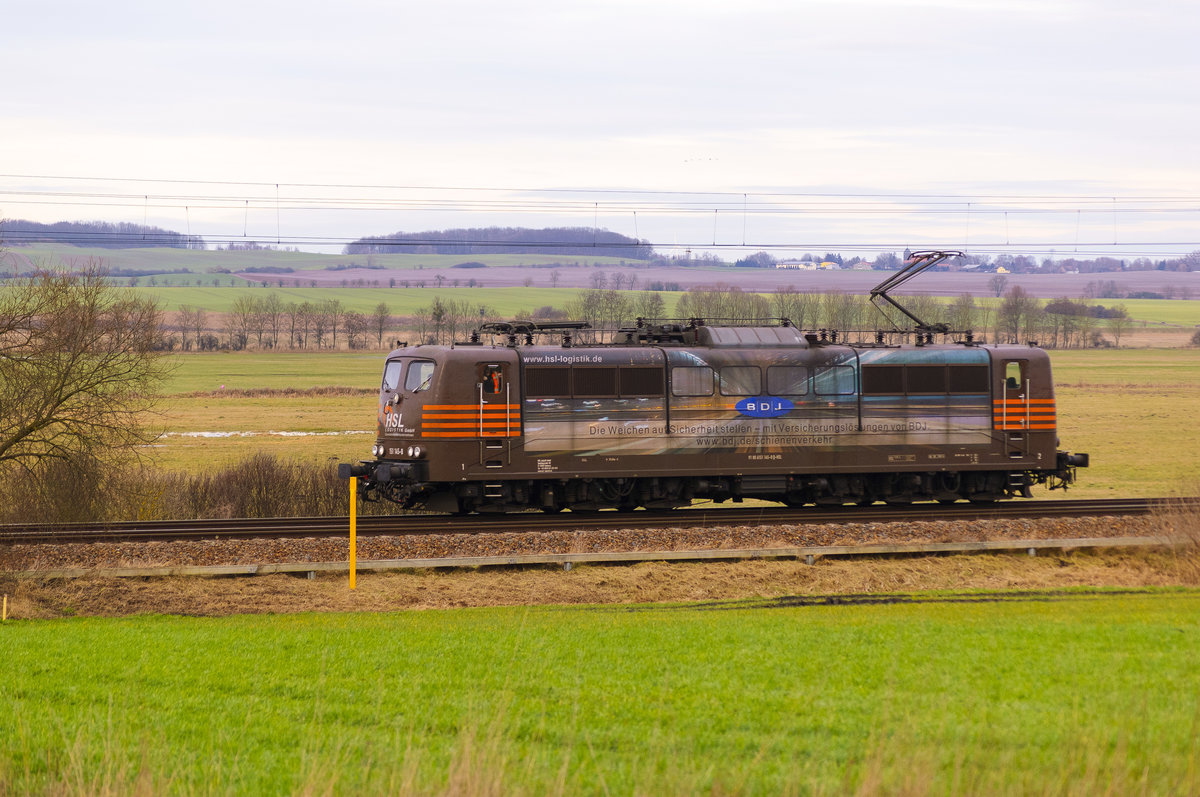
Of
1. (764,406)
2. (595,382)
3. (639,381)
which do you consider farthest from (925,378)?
(595,382)

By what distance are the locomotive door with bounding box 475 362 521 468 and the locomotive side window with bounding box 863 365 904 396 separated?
28.6ft

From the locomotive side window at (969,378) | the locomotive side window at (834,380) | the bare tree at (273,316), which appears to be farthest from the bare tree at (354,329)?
the locomotive side window at (969,378)

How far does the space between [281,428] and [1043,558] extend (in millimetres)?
42564

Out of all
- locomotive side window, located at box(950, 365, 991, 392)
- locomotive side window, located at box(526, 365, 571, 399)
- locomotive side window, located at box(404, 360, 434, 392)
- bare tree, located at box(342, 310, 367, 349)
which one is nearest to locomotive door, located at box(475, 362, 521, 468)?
locomotive side window, located at box(526, 365, 571, 399)

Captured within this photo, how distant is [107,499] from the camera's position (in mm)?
28969

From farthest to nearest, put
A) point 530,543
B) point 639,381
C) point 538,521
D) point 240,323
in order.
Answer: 1. point 240,323
2. point 639,381
3. point 538,521
4. point 530,543

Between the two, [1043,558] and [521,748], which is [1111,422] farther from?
[521,748]

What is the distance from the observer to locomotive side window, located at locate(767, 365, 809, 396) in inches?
997

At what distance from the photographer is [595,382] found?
2427 cm

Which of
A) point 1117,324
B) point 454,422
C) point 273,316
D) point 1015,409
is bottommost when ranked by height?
point 454,422

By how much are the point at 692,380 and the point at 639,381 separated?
1310mm

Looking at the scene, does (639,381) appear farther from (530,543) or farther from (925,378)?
(925,378)

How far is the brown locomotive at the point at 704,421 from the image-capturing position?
23.8 metres

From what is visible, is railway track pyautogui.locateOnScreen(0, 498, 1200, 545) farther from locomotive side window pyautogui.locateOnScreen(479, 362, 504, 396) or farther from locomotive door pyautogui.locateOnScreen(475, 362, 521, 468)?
locomotive side window pyautogui.locateOnScreen(479, 362, 504, 396)
